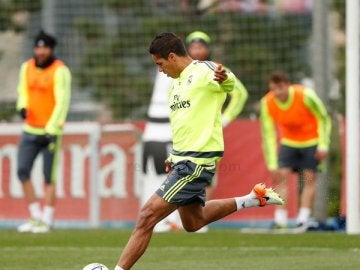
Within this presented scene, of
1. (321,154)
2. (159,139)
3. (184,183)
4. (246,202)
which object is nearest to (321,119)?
Result: (321,154)

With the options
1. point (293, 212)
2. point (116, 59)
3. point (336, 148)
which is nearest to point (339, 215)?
point (293, 212)

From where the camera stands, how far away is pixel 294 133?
55.6 ft

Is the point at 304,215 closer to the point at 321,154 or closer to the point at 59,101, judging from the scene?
the point at 321,154

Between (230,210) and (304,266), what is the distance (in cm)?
86

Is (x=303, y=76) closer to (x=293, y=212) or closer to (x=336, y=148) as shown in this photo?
(x=336, y=148)

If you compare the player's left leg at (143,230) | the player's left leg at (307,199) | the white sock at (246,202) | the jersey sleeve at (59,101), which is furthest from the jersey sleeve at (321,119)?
the player's left leg at (143,230)

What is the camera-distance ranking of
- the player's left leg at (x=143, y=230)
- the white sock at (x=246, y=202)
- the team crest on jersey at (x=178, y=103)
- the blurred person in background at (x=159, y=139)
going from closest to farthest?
the player's left leg at (x=143, y=230), the team crest on jersey at (x=178, y=103), the white sock at (x=246, y=202), the blurred person in background at (x=159, y=139)

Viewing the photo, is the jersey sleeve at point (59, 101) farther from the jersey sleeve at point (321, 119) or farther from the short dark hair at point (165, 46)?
the short dark hair at point (165, 46)

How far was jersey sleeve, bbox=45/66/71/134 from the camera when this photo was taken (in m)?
16.0

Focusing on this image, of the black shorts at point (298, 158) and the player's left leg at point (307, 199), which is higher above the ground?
the black shorts at point (298, 158)

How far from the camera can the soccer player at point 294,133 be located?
16.5 meters

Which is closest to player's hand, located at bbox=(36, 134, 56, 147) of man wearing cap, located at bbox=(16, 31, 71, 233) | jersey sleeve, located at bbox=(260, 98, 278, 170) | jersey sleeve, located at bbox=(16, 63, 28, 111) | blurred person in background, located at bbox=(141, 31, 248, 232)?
man wearing cap, located at bbox=(16, 31, 71, 233)

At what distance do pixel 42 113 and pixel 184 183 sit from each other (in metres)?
6.93

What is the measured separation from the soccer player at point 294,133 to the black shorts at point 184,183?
6.59 metres
